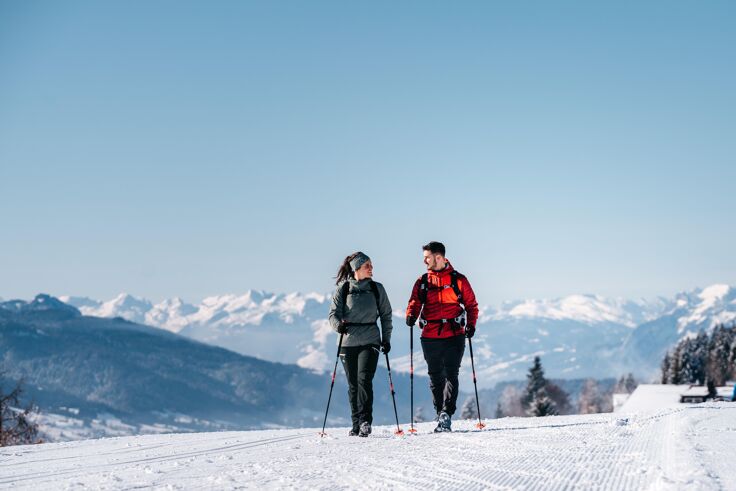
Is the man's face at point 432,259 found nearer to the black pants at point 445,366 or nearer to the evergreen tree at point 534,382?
the black pants at point 445,366

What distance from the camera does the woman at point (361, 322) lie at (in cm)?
1023

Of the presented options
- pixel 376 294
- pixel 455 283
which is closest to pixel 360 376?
pixel 376 294

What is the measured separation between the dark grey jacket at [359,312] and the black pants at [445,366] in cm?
76

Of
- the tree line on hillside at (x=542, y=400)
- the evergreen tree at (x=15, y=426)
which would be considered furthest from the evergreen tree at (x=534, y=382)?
the evergreen tree at (x=15, y=426)

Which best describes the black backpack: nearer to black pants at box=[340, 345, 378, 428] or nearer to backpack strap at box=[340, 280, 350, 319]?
backpack strap at box=[340, 280, 350, 319]

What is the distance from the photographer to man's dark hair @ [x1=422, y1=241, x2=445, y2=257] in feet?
34.5

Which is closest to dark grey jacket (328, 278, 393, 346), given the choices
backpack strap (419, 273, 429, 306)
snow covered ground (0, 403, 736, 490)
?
backpack strap (419, 273, 429, 306)

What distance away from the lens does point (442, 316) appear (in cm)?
1047

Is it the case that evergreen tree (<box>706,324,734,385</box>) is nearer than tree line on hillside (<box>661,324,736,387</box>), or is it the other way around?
tree line on hillside (<box>661,324,736,387</box>)

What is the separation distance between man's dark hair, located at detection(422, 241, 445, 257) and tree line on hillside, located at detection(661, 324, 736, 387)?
95.4m

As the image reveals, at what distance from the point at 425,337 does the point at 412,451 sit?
305 centimetres

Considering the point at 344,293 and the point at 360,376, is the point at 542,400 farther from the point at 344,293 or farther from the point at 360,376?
the point at 344,293

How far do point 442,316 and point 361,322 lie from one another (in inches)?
44.9

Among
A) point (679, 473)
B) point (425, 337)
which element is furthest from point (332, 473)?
point (425, 337)
